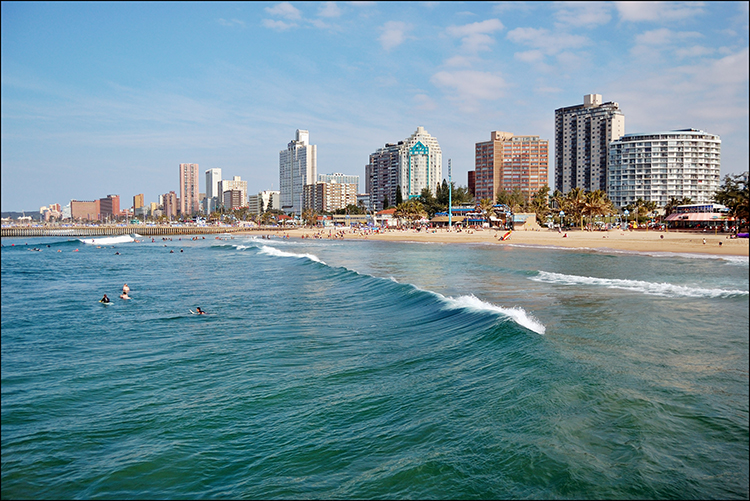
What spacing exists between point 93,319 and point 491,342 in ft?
55.9

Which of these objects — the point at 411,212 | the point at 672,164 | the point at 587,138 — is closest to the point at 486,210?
the point at 411,212

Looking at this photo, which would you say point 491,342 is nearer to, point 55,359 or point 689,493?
point 689,493

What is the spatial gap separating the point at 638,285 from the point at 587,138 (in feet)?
598

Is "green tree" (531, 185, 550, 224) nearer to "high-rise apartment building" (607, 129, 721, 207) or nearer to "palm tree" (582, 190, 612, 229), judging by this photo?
"palm tree" (582, 190, 612, 229)

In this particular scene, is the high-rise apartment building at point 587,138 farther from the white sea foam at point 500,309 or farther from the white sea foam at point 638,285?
the white sea foam at point 500,309

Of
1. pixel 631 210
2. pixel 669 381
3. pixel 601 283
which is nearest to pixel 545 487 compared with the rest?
pixel 669 381

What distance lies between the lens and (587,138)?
187 meters

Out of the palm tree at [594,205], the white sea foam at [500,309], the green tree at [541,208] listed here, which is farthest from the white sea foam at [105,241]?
the green tree at [541,208]

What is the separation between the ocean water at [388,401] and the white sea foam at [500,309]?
0.48ft

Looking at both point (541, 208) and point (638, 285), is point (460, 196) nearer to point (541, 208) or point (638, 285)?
point (541, 208)

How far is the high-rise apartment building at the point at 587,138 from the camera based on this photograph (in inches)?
7116

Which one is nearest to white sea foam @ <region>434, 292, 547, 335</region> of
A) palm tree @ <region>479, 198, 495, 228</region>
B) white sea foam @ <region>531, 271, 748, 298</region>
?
white sea foam @ <region>531, 271, 748, 298</region>

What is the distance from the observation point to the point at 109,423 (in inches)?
382

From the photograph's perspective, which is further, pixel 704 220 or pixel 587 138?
pixel 587 138
